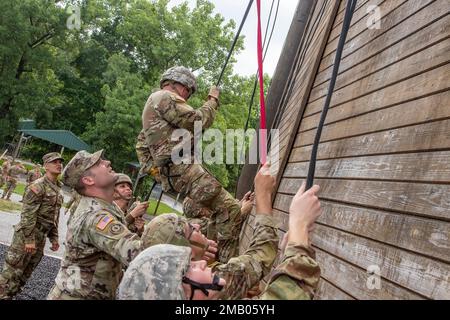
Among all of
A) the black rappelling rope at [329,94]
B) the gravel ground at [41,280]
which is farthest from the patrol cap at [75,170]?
the gravel ground at [41,280]

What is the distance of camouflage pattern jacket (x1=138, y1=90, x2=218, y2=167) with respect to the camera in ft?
11.7

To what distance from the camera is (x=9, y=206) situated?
Result: 15234 mm

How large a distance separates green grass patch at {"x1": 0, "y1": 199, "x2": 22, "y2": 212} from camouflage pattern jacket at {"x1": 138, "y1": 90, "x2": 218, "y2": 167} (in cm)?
1263

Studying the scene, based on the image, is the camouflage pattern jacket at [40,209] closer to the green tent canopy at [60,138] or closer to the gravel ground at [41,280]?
the gravel ground at [41,280]

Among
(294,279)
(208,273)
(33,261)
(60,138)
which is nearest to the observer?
(294,279)

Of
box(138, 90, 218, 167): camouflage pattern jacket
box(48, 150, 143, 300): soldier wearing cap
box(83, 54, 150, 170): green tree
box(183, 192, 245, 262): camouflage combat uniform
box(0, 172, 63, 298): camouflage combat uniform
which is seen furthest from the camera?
box(83, 54, 150, 170): green tree

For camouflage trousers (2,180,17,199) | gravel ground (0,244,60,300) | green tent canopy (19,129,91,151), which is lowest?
gravel ground (0,244,60,300)

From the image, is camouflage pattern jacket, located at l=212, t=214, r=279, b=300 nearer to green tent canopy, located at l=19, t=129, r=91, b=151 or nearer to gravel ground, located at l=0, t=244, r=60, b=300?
gravel ground, located at l=0, t=244, r=60, b=300

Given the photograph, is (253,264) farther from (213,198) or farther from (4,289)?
(4,289)

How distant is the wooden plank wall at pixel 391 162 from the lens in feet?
5.54

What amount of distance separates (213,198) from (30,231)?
3736 millimetres

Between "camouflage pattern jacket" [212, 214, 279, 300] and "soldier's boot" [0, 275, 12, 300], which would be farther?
"soldier's boot" [0, 275, 12, 300]

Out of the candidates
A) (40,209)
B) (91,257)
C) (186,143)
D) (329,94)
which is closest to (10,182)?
(40,209)

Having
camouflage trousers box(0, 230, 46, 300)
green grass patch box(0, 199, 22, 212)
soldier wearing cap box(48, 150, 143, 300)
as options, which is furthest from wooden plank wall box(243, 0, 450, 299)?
green grass patch box(0, 199, 22, 212)
